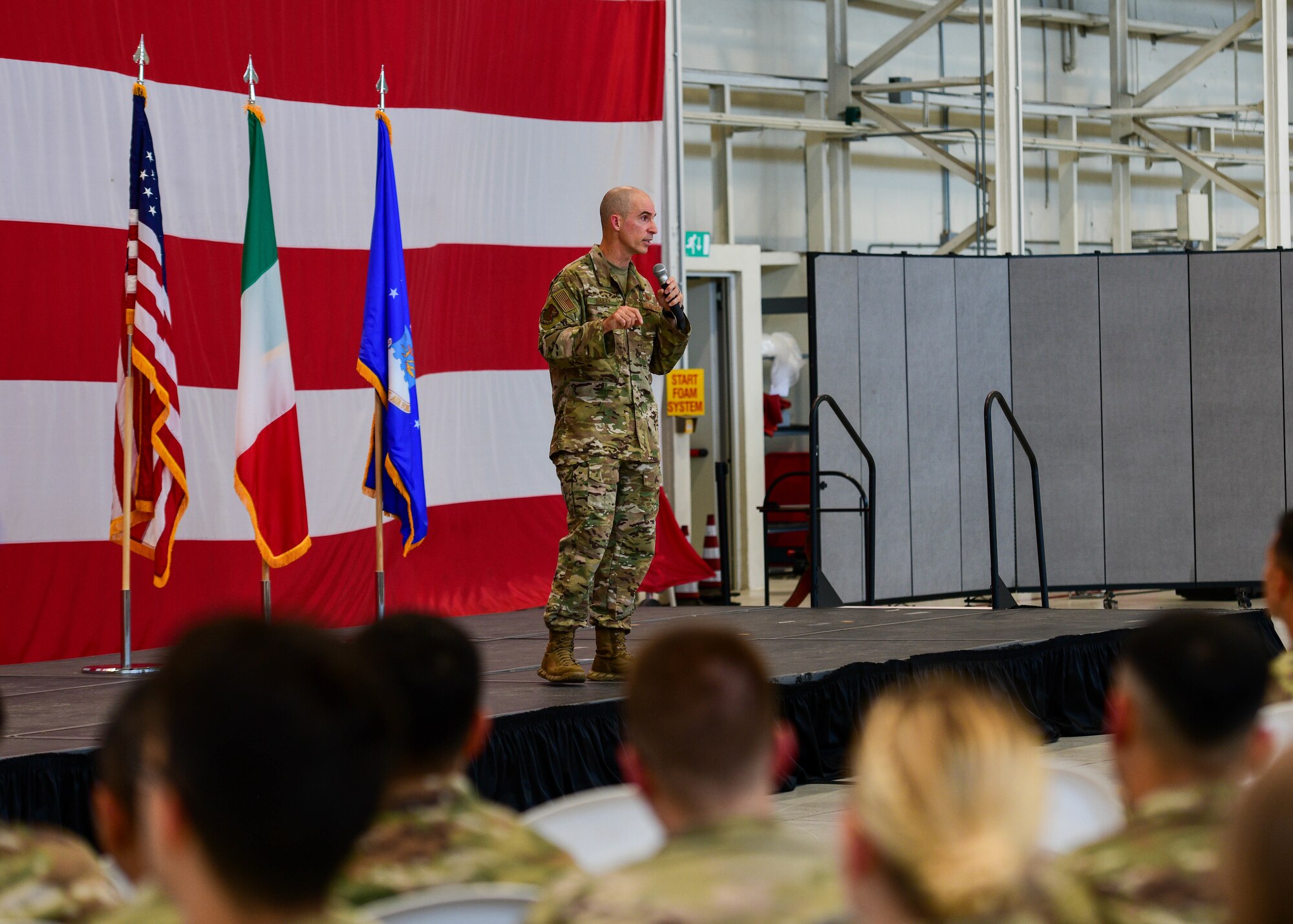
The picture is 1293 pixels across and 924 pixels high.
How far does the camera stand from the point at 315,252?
6480 mm

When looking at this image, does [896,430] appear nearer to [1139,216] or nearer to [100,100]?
[100,100]

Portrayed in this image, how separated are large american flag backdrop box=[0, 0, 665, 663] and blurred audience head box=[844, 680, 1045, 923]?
4922 mm

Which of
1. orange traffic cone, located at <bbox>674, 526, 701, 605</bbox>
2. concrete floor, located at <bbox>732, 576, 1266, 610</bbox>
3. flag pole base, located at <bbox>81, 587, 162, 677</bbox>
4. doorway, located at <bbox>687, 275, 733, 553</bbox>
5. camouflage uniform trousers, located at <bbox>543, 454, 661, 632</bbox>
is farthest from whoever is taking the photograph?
doorway, located at <bbox>687, 275, 733, 553</bbox>

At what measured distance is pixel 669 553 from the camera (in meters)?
7.86

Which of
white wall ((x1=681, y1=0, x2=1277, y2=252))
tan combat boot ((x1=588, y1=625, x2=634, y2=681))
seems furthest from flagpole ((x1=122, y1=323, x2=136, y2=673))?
white wall ((x1=681, y1=0, x2=1277, y2=252))

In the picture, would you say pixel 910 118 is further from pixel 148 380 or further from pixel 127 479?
pixel 127 479

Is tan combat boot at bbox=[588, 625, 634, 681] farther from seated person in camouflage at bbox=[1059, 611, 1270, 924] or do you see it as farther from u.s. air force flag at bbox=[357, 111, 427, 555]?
seated person in camouflage at bbox=[1059, 611, 1270, 924]

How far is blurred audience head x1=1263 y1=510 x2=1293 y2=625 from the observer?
2363 mm

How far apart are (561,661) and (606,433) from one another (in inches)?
25.8

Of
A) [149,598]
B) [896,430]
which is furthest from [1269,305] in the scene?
[149,598]

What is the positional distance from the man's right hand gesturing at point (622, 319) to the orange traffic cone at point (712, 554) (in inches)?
189

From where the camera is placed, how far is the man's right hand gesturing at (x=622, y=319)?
4.14m

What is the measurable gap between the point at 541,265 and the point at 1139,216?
783cm

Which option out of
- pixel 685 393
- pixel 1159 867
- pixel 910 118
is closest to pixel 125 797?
pixel 1159 867
